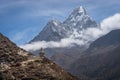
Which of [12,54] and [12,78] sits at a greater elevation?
[12,54]

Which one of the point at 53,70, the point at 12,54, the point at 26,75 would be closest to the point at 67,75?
the point at 53,70

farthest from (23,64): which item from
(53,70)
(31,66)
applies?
(53,70)

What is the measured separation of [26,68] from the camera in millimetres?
114812

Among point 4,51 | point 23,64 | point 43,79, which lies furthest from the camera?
point 4,51

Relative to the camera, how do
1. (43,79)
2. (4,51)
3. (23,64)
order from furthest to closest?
(4,51) < (23,64) < (43,79)

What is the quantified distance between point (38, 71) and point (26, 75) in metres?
3.97

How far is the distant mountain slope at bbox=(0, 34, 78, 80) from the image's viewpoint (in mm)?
110713

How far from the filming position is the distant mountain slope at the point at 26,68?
110713 millimetres

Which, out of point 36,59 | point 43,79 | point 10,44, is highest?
point 10,44

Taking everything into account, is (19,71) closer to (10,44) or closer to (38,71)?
(38,71)

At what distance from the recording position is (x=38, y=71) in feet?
370

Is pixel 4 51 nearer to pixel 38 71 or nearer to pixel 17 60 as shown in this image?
pixel 17 60

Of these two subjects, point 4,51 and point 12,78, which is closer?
point 12,78

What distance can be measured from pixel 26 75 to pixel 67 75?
13.3m
